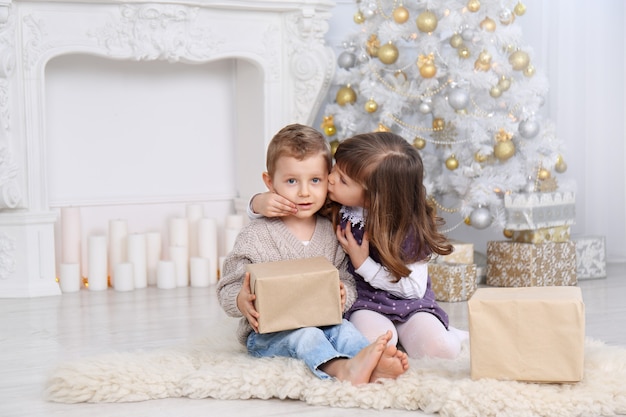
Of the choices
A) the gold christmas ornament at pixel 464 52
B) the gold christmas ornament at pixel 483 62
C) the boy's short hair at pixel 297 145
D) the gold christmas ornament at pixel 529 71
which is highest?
the gold christmas ornament at pixel 464 52

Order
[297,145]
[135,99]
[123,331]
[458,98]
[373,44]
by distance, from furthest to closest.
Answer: [135,99], [373,44], [458,98], [123,331], [297,145]

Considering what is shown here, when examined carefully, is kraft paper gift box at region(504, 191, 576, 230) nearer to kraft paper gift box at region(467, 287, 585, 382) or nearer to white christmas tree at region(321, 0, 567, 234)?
white christmas tree at region(321, 0, 567, 234)

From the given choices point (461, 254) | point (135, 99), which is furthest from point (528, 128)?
point (135, 99)

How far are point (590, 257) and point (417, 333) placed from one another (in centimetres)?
173

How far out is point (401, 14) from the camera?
140 inches

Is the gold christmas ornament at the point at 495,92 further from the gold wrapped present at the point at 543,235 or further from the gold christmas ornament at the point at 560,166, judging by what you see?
the gold wrapped present at the point at 543,235

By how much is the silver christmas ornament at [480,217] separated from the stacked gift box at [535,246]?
73 millimetres

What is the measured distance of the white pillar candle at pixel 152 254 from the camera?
12.6ft

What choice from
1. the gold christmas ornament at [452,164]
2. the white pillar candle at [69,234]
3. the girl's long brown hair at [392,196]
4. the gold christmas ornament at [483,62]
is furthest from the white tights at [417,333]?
the white pillar candle at [69,234]

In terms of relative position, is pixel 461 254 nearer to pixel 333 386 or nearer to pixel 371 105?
pixel 371 105

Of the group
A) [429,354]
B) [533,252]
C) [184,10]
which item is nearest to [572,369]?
[429,354]

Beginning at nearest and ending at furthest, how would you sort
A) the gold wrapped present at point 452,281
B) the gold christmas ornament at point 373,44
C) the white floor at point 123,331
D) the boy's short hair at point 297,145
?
the white floor at point 123,331, the boy's short hair at point 297,145, the gold wrapped present at point 452,281, the gold christmas ornament at point 373,44

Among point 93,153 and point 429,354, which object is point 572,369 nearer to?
point 429,354

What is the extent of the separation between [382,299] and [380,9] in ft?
5.61
